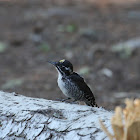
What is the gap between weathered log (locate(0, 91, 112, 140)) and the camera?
3.29 m

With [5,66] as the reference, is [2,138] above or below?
below

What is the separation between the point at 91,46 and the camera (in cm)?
1042

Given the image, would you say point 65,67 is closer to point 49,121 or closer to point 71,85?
point 71,85

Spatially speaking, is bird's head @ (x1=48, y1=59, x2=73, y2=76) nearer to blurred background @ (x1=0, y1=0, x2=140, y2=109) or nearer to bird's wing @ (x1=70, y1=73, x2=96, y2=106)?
bird's wing @ (x1=70, y1=73, x2=96, y2=106)

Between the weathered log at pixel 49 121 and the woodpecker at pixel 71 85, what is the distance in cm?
73

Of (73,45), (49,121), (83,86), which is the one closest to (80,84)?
A: (83,86)

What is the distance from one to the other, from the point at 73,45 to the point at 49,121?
734cm

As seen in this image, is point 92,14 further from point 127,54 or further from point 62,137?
point 62,137

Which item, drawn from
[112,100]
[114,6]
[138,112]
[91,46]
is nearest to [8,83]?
[112,100]

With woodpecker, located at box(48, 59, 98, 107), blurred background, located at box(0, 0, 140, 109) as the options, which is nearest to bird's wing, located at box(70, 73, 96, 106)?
woodpecker, located at box(48, 59, 98, 107)

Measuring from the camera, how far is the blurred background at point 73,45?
8.06 meters

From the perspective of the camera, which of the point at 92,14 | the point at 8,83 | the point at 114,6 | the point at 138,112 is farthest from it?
the point at 114,6

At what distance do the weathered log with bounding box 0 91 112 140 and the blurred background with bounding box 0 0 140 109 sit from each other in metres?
2.92

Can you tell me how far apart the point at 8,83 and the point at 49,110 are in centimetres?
479
